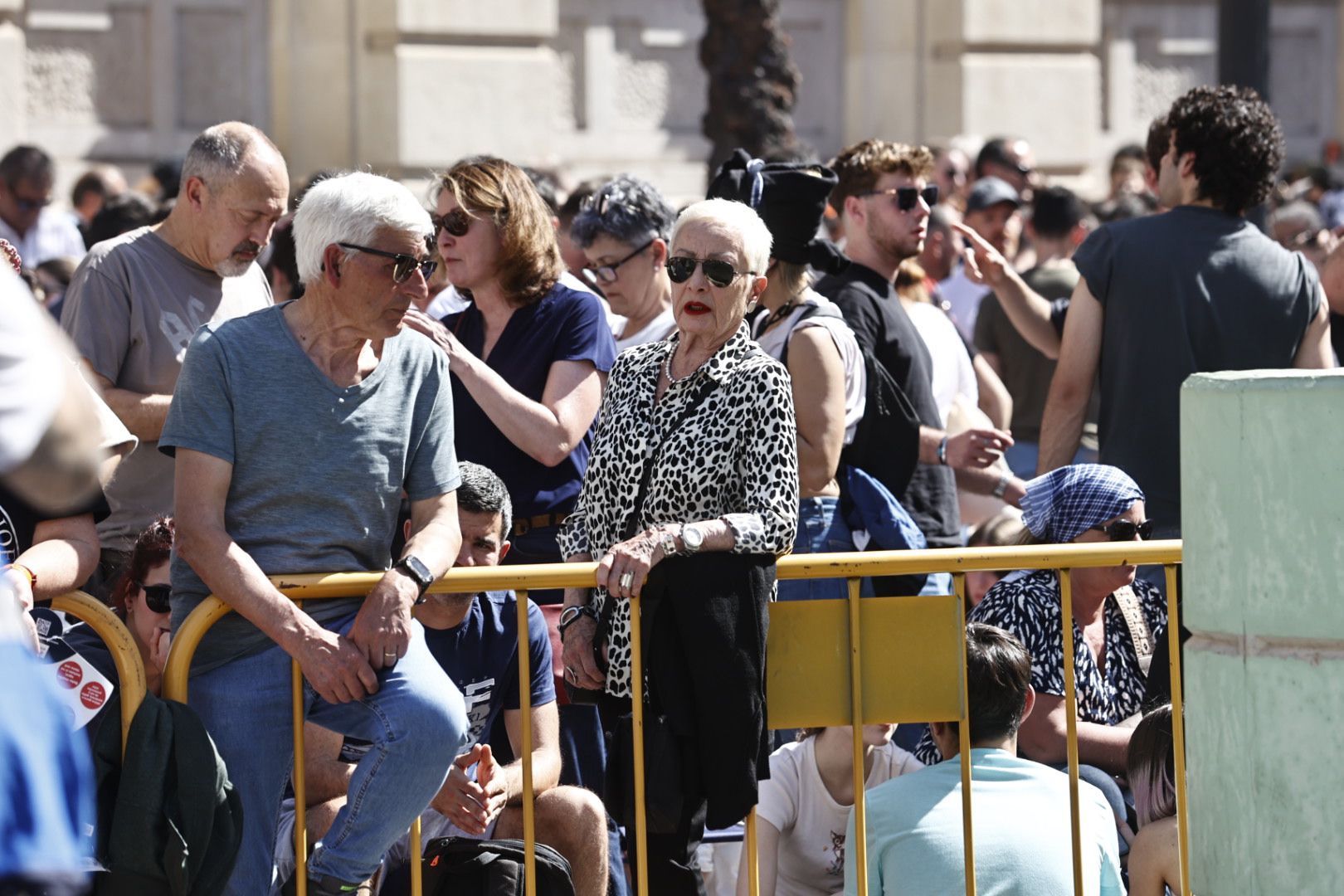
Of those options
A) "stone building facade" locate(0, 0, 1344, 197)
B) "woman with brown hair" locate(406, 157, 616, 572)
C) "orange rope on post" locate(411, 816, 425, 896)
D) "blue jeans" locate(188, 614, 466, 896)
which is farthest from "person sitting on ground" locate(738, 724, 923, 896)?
"stone building facade" locate(0, 0, 1344, 197)

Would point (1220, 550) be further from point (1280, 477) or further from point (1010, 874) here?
point (1010, 874)

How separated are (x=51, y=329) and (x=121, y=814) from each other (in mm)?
1688

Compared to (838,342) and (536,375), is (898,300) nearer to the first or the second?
(838,342)

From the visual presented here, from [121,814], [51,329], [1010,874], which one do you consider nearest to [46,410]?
[51,329]

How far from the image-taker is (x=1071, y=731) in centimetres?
438

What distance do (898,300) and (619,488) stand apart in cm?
175

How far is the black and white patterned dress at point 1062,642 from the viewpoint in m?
4.81

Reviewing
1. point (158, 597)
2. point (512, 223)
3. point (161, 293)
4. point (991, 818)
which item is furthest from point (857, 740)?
point (161, 293)

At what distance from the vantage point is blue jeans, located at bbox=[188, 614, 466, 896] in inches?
156

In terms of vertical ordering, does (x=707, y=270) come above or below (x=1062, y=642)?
above

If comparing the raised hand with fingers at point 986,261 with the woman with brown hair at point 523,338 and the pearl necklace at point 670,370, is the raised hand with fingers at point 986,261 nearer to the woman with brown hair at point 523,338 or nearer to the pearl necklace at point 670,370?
the woman with brown hair at point 523,338

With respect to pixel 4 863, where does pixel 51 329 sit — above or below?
above

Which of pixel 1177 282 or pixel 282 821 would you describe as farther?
pixel 1177 282

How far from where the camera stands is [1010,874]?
14.0ft
